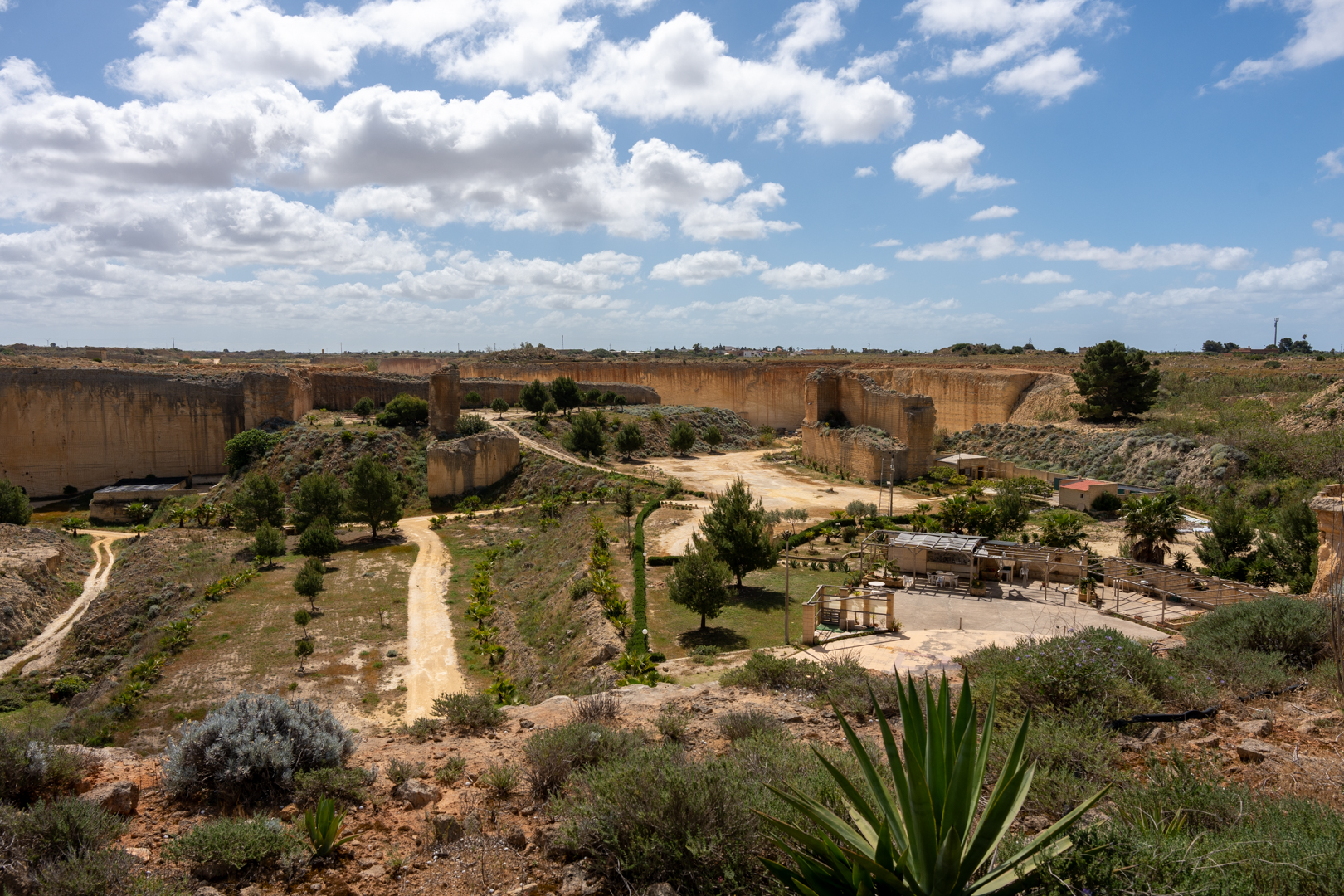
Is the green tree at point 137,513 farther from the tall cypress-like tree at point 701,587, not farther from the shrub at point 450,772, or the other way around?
the shrub at point 450,772

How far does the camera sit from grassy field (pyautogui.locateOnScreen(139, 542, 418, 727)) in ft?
49.2

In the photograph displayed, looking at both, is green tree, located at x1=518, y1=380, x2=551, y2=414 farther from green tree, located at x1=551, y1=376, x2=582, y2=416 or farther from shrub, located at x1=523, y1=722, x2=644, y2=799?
shrub, located at x1=523, y1=722, x2=644, y2=799

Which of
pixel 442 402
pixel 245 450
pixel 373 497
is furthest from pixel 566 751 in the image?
pixel 245 450

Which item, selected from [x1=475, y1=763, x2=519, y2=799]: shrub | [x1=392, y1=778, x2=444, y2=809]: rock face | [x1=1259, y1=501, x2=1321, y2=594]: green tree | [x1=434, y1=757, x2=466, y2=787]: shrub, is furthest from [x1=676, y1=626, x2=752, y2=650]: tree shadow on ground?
[x1=1259, y1=501, x2=1321, y2=594]: green tree

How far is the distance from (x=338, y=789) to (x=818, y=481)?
3079cm

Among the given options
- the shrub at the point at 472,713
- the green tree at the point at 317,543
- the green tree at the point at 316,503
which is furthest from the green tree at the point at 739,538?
the green tree at the point at 316,503

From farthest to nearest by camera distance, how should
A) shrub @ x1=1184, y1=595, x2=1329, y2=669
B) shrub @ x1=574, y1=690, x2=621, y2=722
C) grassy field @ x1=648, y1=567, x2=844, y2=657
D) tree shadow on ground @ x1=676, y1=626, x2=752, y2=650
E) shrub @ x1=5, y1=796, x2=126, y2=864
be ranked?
1. grassy field @ x1=648, y1=567, x2=844, y2=657
2. tree shadow on ground @ x1=676, y1=626, x2=752, y2=650
3. shrub @ x1=1184, y1=595, x2=1329, y2=669
4. shrub @ x1=574, y1=690, x2=621, y2=722
5. shrub @ x1=5, y1=796, x2=126, y2=864

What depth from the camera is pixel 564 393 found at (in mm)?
45969

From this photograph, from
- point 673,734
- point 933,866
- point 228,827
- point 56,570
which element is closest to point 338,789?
point 228,827

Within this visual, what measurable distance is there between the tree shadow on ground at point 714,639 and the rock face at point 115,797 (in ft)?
33.2

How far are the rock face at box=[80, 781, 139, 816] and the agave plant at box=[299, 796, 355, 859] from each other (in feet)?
4.53

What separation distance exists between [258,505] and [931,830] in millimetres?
31998

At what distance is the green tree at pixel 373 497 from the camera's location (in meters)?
28.0

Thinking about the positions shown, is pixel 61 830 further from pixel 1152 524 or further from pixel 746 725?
pixel 1152 524
